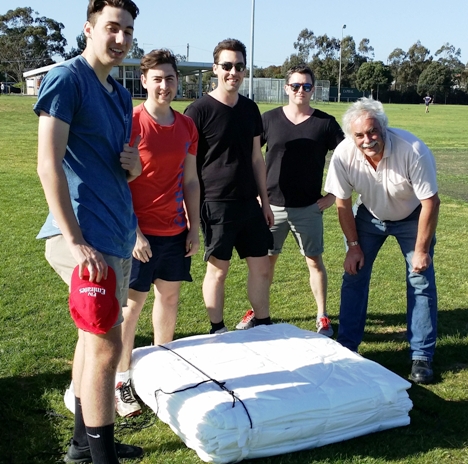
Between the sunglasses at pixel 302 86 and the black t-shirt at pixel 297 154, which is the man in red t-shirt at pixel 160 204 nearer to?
the black t-shirt at pixel 297 154

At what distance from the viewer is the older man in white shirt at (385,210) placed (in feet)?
13.3

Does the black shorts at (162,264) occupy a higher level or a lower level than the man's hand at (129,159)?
lower

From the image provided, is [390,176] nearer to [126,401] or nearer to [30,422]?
[126,401]

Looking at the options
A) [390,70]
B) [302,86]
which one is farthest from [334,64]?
[302,86]

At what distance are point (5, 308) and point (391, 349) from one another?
3248mm

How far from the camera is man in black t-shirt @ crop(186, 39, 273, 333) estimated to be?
4.48 m

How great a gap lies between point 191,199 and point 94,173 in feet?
4.66

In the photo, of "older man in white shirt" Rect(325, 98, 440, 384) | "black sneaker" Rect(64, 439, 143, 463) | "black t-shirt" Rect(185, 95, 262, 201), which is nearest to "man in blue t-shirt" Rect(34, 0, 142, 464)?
"black sneaker" Rect(64, 439, 143, 463)

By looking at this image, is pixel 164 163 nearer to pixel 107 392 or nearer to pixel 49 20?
pixel 107 392

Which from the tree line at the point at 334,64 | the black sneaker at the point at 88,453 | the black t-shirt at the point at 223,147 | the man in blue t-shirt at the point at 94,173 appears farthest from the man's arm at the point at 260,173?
the tree line at the point at 334,64

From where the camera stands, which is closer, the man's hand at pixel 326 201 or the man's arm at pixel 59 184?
the man's arm at pixel 59 184

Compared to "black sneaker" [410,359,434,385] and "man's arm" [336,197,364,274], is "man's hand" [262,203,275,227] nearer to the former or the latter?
"man's arm" [336,197,364,274]

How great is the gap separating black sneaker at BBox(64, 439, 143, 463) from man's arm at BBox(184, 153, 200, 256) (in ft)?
4.36

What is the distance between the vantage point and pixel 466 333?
5031mm
